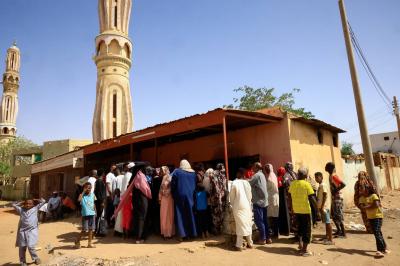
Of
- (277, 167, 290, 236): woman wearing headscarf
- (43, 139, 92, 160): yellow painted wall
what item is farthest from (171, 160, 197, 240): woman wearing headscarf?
(43, 139, 92, 160): yellow painted wall

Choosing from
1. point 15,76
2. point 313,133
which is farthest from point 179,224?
point 15,76

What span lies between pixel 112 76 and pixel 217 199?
18.4 metres

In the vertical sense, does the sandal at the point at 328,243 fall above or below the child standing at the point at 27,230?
below

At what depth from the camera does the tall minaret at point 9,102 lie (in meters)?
37.6

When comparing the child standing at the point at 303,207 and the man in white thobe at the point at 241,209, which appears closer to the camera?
the child standing at the point at 303,207

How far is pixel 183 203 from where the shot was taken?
6367 mm

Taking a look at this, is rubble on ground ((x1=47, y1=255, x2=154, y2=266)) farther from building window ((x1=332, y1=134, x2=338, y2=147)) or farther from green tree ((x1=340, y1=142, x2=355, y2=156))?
green tree ((x1=340, y1=142, x2=355, y2=156))

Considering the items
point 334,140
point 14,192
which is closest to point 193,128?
point 334,140

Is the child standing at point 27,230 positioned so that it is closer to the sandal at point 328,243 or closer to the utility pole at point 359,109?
the sandal at point 328,243

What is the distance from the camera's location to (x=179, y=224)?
20.5 feet

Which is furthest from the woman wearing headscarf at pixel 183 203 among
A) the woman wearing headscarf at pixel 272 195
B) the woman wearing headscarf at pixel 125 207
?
the woman wearing headscarf at pixel 272 195

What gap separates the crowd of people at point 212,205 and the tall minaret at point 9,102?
37.4 meters

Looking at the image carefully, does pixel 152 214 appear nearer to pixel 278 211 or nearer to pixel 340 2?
pixel 278 211

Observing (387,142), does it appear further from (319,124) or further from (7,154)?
(7,154)
